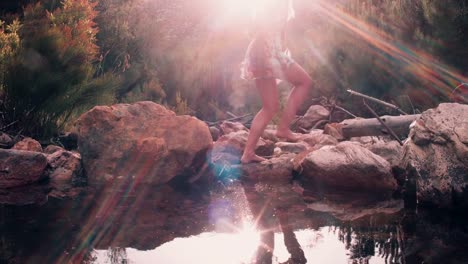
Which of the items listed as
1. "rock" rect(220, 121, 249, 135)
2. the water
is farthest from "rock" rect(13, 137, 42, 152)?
Result: "rock" rect(220, 121, 249, 135)

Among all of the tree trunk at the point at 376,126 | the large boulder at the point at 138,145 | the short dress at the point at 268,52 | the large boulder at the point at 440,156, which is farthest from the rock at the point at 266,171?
the tree trunk at the point at 376,126

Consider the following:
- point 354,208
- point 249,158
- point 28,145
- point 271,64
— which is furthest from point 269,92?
point 28,145

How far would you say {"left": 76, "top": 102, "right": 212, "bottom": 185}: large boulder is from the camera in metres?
5.43

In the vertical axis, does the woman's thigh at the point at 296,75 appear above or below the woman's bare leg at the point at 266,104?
above

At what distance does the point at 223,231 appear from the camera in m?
3.61

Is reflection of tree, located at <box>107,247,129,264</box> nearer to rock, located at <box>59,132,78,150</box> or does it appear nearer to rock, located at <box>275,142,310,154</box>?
rock, located at <box>275,142,310,154</box>

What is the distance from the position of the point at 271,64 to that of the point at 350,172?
139cm

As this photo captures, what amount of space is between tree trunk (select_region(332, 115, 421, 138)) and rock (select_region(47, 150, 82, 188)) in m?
3.55

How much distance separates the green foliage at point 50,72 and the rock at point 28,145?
0.49 metres

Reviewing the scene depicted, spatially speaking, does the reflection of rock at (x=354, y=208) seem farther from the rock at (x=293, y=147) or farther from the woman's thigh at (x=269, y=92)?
the rock at (x=293, y=147)

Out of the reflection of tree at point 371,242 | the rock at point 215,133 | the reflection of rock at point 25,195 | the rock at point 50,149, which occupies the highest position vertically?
the reflection of tree at point 371,242

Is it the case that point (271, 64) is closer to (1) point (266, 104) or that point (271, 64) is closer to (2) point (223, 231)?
(1) point (266, 104)

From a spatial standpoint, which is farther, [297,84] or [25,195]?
[297,84]

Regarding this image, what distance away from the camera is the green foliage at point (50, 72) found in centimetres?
Answer: 602
